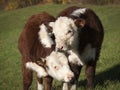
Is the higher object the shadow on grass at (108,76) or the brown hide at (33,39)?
the brown hide at (33,39)

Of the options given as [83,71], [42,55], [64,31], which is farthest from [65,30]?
[83,71]

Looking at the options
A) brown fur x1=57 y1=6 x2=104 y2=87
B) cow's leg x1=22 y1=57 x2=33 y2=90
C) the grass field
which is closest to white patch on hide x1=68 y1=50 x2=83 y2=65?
brown fur x1=57 y1=6 x2=104 y2=87

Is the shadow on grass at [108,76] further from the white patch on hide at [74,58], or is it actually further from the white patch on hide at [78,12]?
the white patch on hide at [78,12]

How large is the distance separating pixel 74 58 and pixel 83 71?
3817 mm

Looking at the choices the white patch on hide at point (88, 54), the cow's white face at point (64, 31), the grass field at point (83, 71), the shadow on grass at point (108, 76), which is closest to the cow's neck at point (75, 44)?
the cow's white face at point (64, 31)

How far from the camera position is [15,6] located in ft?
229

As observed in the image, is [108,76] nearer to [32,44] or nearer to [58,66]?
[32,44]

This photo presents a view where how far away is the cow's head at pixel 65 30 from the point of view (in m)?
7.71

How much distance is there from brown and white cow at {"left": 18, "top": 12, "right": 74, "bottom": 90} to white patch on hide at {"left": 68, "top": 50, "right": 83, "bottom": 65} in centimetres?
58

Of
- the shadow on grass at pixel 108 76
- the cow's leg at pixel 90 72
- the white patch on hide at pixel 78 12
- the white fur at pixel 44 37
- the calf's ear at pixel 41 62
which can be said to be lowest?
the shadow on grass at pixel 108 76

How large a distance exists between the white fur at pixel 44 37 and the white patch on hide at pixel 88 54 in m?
0.88

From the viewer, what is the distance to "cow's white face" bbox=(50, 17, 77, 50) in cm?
771

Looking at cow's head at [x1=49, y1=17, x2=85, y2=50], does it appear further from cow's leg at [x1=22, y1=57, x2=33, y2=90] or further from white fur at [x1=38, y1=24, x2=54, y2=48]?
cow's leg at [x1=22, y1=57, x2=33, y2=90]

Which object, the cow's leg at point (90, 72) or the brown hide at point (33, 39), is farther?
the cow's leg at point (90, 72)
